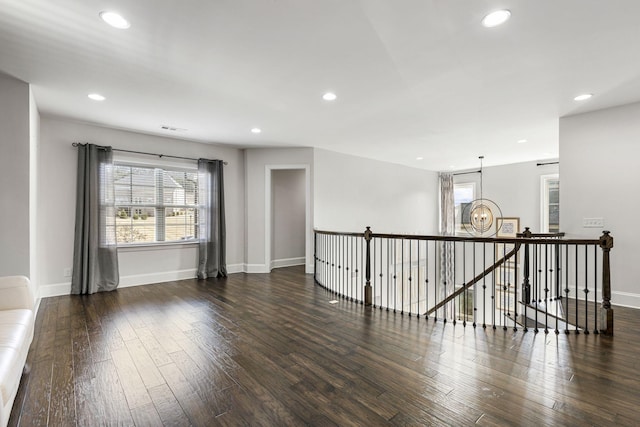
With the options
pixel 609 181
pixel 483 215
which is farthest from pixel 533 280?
pixel 483 215

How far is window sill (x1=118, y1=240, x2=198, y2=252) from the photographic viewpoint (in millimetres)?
5148

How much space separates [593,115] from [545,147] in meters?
2.25

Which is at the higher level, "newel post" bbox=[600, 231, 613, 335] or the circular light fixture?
the circular light fixture

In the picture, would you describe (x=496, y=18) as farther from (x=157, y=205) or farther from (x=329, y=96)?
(x=157, y=205)

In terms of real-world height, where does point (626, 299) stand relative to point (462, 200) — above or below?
below

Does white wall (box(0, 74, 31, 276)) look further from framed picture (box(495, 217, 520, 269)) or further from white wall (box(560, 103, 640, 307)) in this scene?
framed picture (box(495, 217, 520, 269))

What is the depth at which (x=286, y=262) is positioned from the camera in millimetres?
7285

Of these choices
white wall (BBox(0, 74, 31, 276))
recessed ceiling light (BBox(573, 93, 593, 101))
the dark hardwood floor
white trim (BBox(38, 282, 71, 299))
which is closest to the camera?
the dark hardwood floor

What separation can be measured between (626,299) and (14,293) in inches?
263

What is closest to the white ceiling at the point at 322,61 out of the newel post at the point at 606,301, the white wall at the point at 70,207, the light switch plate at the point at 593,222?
the white wall at the point at 70,207

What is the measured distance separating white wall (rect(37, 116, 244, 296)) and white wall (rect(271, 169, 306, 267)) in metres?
1.71

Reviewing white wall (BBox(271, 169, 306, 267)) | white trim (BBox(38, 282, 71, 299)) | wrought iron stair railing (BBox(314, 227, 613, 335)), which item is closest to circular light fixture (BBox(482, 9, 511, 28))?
wrought iron stair railing (BBox(314, 227, 613, 335))

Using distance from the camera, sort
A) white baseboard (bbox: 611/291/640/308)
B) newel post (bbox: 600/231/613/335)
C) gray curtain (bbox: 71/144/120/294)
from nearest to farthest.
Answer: newel post (bbox: 600/231/613/335)
white baseboard (bbox: 611/291/640/308)
gray curtain (bbox: 71/144/120/294)

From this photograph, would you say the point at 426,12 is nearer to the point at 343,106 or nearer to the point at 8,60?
the point at 343,106
